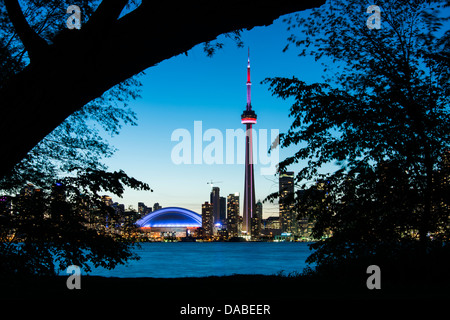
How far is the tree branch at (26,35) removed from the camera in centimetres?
337

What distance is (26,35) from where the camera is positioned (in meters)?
3.44

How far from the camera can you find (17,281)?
838 cm

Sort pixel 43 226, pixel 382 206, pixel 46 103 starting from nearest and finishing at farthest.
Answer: pixel 46 103 < pixel 382 206 < pixel 43 226

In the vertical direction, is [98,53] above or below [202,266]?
above

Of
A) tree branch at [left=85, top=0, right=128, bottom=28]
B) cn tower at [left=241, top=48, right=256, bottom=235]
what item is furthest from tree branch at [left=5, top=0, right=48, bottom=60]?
cn tower at [left=241, top=48, right=256, bottom=235]

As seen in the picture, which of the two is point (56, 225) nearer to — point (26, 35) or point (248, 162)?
point (26, 35)

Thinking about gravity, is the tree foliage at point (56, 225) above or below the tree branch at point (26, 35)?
below

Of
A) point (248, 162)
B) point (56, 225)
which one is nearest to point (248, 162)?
point (248, 162)

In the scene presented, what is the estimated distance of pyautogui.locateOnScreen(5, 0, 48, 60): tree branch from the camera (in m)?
3.37

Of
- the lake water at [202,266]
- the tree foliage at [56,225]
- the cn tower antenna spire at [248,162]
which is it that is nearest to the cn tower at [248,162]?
the cn tower antenna spire at [248,162]

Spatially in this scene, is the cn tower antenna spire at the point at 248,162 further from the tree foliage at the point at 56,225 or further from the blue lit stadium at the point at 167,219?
the tree foliage at the point at 56,225
